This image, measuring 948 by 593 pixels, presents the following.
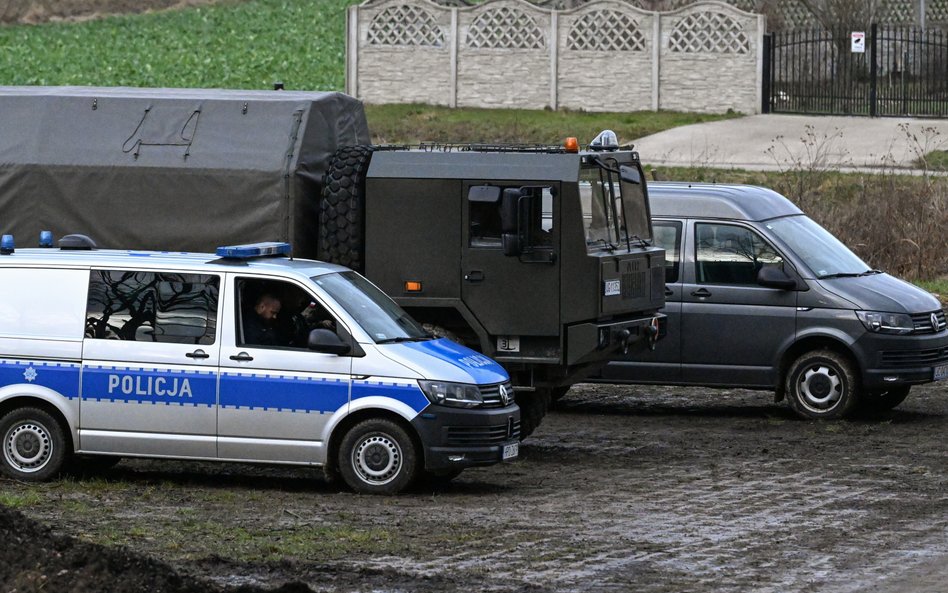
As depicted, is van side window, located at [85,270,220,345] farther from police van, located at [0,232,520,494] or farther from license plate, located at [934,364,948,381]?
license plate, located at [934,364,948,381]

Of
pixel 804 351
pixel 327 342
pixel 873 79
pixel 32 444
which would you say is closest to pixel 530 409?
pixel 327 342

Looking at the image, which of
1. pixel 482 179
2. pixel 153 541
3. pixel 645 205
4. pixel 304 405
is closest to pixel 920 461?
pixel 645 205

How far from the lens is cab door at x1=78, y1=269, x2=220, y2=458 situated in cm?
1126

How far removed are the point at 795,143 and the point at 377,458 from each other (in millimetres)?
20617

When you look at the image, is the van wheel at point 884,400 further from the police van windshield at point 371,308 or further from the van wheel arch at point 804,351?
the police van windshield at point 371,308

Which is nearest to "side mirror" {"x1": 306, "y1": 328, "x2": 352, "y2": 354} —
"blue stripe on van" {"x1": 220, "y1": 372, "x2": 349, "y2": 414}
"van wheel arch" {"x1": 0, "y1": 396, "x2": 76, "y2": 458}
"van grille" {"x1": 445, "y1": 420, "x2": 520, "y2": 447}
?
"blue stripe on van" {"x1": 220, "y1": 372, "x2": 349, "y2": 414}

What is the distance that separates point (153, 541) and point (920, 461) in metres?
6.39

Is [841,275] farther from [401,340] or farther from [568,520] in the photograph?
[568,520]

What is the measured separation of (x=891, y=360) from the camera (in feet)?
→ 48.2

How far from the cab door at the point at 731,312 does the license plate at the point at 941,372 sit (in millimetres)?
Result: 1345

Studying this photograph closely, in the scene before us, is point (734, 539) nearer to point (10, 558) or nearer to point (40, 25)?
point (10, 558)

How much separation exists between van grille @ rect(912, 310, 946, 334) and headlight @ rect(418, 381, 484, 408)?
5334mm

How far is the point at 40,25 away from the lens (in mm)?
58406

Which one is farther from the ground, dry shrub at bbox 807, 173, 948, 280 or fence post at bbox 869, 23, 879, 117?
fence post at bbox 869, 23, 879, 117
